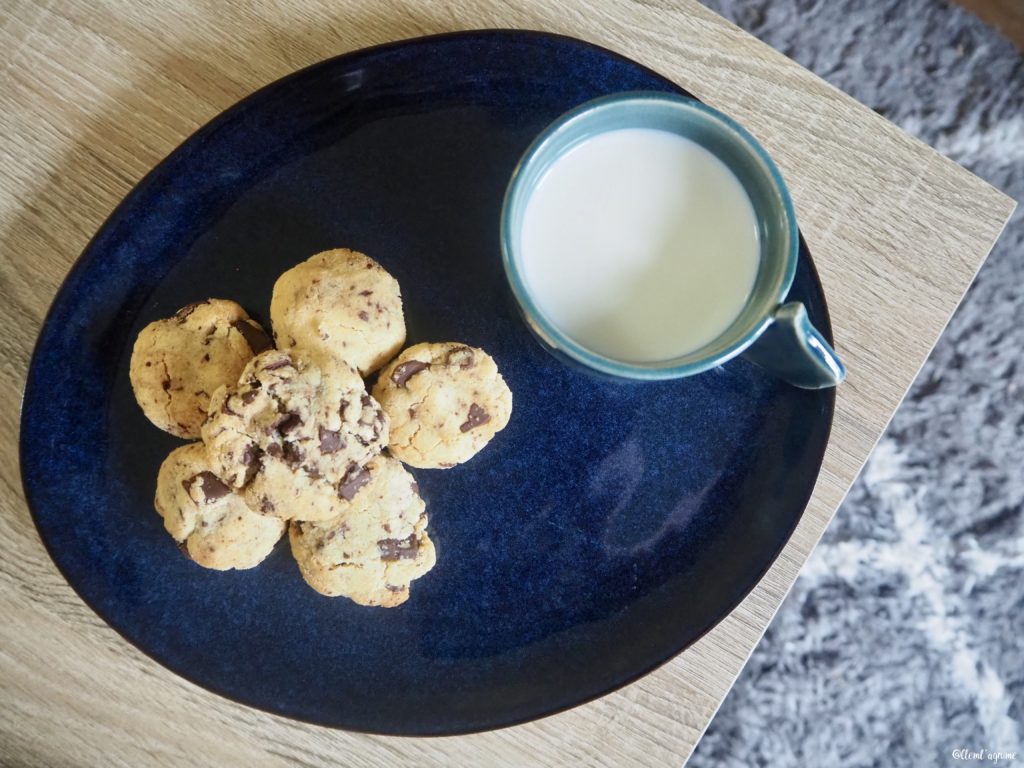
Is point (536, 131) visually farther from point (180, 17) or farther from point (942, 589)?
point (942, 589)

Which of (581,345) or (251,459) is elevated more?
(581,345)

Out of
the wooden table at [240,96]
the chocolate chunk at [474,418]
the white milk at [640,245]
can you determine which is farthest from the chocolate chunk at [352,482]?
the wooden table at [240,96]

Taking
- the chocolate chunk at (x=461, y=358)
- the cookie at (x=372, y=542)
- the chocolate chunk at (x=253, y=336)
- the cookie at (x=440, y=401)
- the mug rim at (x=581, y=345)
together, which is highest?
the mug rim at (x=581, y=345)

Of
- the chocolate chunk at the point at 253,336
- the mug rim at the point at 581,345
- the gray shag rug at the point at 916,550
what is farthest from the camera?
the gray shag rug at the point at 916,550

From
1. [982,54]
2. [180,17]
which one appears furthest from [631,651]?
[982,54]

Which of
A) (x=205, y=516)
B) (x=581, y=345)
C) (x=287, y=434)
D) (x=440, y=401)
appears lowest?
(x=205, y=516)

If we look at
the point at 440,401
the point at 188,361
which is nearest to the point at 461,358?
the point at 440,401

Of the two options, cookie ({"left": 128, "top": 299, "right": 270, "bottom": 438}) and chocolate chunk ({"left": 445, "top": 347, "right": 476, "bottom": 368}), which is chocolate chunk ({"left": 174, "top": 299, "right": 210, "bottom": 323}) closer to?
cookie ({"left": 128, "top": 299, "right": 270, "bottom": 438})

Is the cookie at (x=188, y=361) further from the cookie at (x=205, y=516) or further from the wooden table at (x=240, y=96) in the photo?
the wooden table at (x=240, y=96)

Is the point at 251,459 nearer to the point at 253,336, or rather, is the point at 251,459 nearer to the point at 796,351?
the point at 253,336
